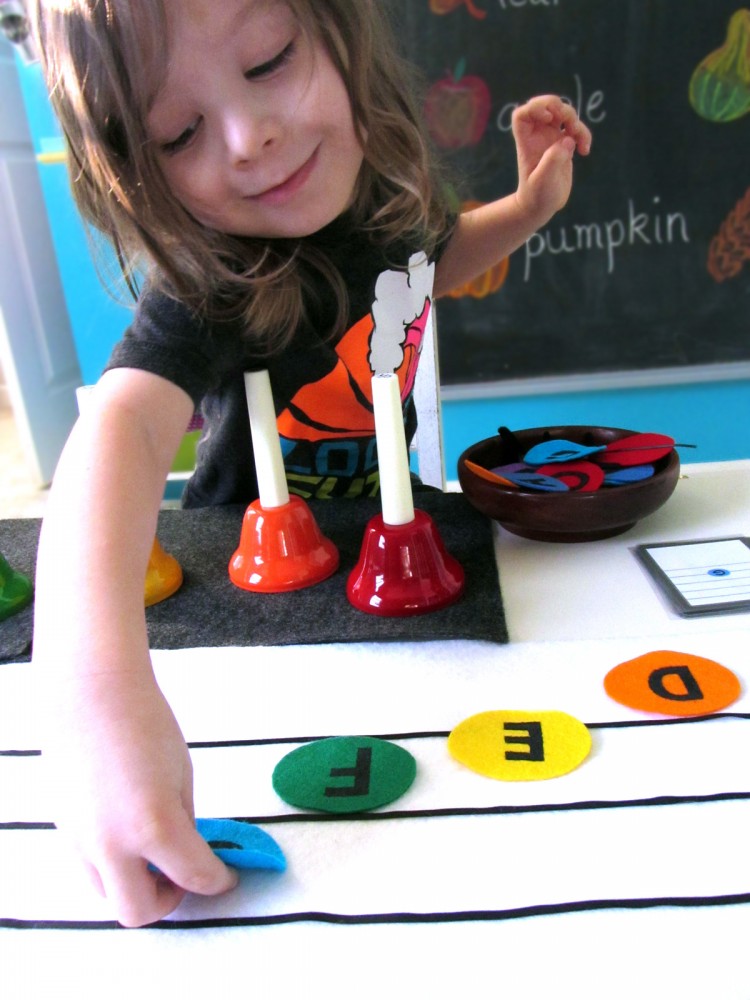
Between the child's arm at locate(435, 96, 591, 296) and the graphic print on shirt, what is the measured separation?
0.06 metres

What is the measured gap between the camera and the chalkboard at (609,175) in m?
1.57

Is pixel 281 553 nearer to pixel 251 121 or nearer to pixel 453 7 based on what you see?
pixel 251 121

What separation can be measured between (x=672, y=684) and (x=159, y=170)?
0.44 meters

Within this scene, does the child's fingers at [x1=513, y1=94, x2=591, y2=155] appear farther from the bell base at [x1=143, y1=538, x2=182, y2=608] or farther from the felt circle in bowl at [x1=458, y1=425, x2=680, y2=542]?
the bell base at [x1=143, y1=538, x2=182, y2=608]

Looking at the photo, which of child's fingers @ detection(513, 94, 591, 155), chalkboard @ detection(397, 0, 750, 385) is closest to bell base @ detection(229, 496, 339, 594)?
child's fingers @ detection(513, 94, 591, 155)

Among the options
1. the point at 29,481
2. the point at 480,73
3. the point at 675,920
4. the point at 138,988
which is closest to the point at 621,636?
the point at 675,920

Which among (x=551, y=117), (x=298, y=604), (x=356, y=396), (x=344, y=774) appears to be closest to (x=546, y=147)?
(x=551, y=117)

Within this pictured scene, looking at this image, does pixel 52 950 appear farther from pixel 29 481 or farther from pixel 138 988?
pixel 29 481

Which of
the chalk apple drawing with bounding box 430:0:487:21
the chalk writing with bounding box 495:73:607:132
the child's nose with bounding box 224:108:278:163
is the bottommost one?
the child's nose with bounding box 224:108:278:163

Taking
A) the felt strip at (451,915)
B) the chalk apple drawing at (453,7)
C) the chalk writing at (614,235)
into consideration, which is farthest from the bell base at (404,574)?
the chalk apple drawing at (453,7)

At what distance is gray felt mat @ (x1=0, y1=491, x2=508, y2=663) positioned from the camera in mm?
498

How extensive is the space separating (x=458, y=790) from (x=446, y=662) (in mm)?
110

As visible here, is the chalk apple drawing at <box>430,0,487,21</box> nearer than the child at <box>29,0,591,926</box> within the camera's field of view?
No

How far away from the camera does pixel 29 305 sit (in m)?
2.27
